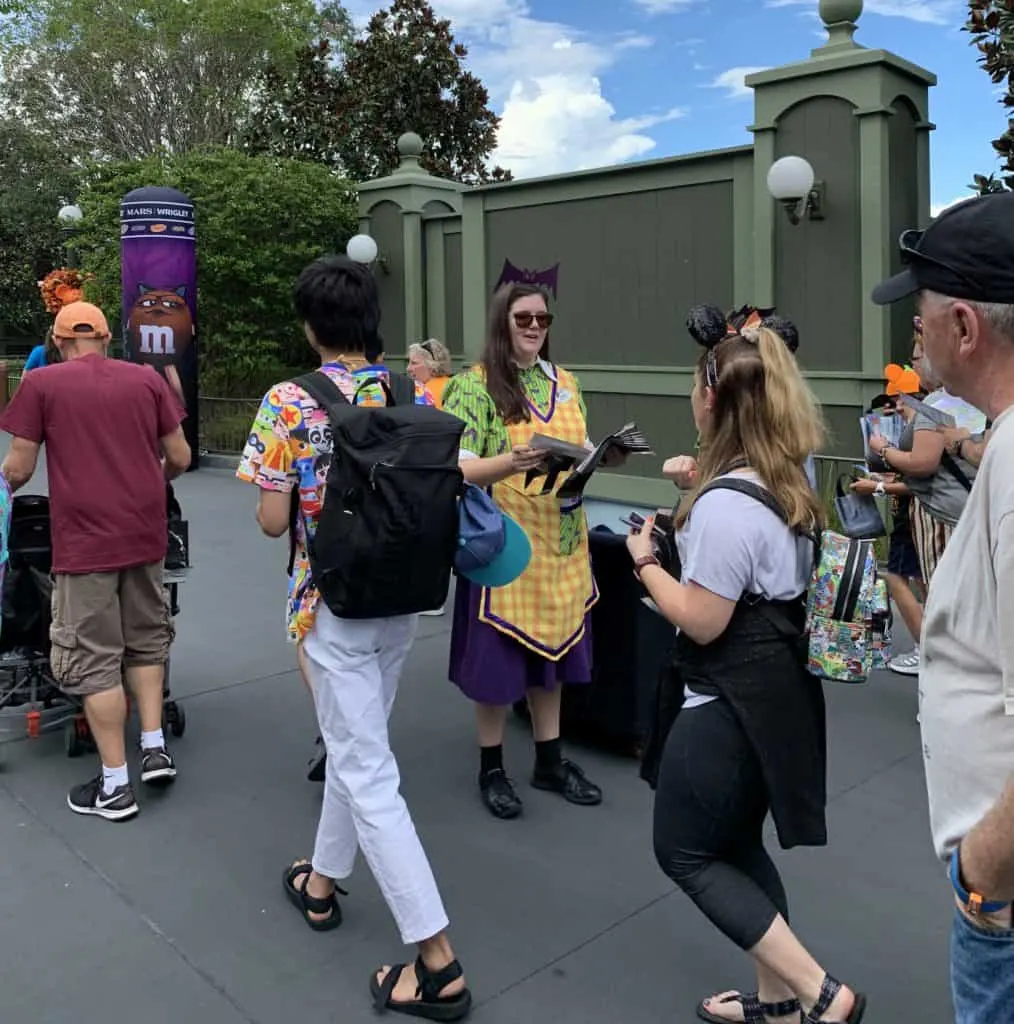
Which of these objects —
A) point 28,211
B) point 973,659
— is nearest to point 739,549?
point 973,659

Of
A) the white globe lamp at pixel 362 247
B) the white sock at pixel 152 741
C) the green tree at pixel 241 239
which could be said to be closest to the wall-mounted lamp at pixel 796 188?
the white globe lamp at pixel 362 247

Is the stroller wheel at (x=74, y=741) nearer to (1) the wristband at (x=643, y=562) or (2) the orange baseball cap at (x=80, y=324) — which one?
(2) the orange baseball cap at (x=80, y=324)

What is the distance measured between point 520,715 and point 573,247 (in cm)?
769

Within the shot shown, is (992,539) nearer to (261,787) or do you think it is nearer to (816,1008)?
(816,1008)

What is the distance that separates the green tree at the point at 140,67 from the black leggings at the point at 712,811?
25.6 meters

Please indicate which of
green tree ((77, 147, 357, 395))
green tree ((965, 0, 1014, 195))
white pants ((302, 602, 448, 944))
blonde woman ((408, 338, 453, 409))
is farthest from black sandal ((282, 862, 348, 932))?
green tree ((77, 147, 357, 395))

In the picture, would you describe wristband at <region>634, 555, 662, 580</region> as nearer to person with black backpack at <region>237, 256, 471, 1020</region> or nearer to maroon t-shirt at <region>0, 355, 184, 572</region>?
person with black backpack at <region>237, 256, 471, 1020</region>

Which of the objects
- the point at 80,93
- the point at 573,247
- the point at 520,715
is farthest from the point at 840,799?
the point at 80,93

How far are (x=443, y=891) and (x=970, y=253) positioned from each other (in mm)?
2544

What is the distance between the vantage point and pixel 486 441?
3.58m

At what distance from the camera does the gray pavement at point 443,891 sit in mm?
2734

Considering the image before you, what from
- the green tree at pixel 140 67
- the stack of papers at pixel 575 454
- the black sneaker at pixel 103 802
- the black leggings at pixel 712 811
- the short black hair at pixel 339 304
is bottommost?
the black sneaker at pixel 103 802

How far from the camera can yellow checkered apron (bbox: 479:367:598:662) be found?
3.67 meters

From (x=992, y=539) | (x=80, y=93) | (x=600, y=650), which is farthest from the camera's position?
(x=80, y=93)
